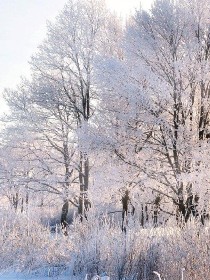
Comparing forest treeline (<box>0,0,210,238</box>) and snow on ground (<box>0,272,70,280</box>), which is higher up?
forest treeline (<box>0,0,210,238</box>)

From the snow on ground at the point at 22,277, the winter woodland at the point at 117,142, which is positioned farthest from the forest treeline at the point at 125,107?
the snow on ground at the point at 22,277

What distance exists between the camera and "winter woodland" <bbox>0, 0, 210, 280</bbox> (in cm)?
737

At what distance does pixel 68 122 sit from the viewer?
55.2 ft

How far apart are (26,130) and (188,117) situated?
6073 mm

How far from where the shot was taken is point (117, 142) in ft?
40.7

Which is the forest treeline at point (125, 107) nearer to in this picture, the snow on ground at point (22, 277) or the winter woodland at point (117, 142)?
the winter woodland at point (117, 142)

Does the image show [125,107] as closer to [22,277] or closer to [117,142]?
[117,142]

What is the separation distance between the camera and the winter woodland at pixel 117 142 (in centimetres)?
737

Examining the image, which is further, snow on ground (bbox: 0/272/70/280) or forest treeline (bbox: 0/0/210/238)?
forest treeline (bbox: 0/0/210/238)

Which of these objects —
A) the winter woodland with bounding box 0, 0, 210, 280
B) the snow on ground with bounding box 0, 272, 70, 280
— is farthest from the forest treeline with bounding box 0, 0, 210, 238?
the snow on ground with bounding box 0, 272, 70, 280

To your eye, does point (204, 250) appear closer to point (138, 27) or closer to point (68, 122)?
point (138, 27)

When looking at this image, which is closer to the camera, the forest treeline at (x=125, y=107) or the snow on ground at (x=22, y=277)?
the snow on ground at (x=22, y=277)

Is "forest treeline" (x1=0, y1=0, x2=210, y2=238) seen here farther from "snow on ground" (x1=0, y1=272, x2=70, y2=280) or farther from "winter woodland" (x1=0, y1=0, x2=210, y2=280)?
"snow on ground" (x1=0, y1=272, x2=70, y2=280)

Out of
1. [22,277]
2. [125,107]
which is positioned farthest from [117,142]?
[22,277]
